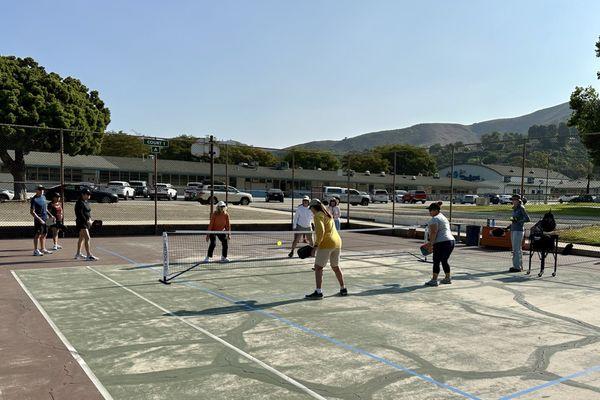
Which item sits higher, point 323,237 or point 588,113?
point 588,113

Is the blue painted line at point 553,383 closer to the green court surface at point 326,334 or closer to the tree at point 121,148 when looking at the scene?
the green court surface at point 326,334

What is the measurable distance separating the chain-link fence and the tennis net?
74.7 inches

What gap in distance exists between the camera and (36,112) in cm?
3669

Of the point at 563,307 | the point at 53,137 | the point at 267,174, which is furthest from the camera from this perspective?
the point at 267,174

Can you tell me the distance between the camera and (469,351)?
609 cm

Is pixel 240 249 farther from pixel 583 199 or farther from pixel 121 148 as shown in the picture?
pixel 121 148

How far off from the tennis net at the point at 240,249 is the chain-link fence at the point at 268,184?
190 cm

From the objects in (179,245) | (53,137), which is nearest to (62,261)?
(179,245)

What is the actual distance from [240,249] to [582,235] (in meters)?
13.4

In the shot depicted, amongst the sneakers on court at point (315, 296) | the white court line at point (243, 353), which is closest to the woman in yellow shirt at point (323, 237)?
the sneakers on court at point (315, 296)

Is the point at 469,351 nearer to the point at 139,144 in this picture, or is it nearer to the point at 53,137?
the point at 53,137

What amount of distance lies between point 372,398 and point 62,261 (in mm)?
10347

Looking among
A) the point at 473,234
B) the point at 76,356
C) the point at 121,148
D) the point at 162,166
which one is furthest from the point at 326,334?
the point at 121,148

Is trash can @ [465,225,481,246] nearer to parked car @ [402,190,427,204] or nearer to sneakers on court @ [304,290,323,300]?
sneakers on court @ [304,290,323,300]
